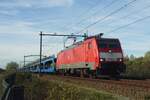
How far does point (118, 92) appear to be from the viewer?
702 inches

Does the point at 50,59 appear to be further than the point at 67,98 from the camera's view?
Yes

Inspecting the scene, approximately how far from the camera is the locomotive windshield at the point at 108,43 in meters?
32.9

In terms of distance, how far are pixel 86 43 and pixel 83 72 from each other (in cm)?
281

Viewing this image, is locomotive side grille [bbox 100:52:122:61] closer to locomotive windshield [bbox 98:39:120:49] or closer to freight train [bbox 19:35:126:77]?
freight train [bbox 19:35:126:77]

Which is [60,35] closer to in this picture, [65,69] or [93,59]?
[65,69]

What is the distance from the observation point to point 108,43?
33188 millimetres

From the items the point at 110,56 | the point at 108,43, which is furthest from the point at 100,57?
the point at 108,43

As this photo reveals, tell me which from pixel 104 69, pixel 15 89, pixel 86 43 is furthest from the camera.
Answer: pixel 86 43

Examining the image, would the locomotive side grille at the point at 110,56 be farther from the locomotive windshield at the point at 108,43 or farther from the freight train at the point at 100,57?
the locomotive windshield at the point at 108,43

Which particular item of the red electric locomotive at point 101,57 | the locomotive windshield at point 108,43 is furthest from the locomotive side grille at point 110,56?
the locomotive windshield at point 108,43

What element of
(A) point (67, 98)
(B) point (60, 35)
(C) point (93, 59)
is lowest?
A: (A) point (67, 98)

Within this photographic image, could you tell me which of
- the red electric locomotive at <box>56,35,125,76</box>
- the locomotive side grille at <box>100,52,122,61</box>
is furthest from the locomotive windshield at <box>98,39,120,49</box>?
the locomotive side grille at <box>100,52,122,61</box>

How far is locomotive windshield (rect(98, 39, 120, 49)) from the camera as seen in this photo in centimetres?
3294

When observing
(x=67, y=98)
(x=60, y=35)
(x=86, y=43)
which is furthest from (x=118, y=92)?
(x=60, y=35)
